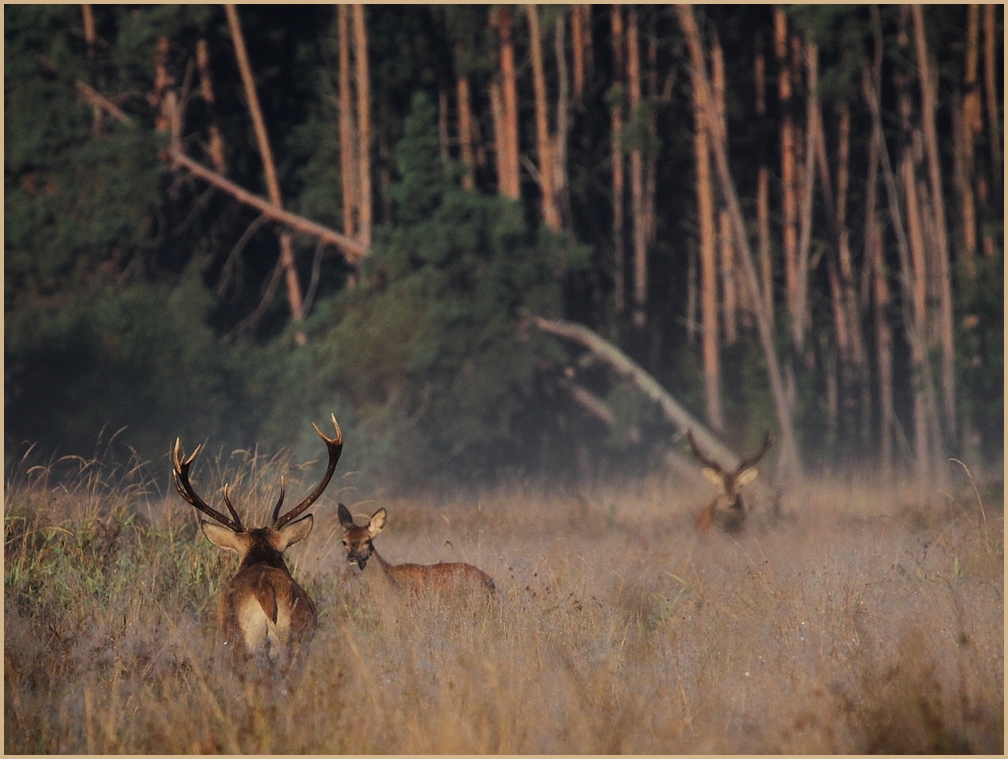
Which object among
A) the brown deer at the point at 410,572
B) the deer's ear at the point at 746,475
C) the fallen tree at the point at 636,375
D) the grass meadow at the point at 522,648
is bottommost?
the grass meadow at the point at 522,648

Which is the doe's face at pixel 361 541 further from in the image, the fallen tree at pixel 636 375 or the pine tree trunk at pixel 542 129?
the pine tree trunk at pixel 542 129

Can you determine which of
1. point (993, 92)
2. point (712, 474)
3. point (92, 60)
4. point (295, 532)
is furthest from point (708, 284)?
point (295, 532)

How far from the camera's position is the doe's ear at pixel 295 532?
23.0 ft

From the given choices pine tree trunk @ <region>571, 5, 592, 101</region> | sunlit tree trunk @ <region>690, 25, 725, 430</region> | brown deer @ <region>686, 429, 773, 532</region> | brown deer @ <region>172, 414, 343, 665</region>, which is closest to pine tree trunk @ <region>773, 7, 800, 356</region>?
sunlit tree trunk @ <region>690, 25, 725, 430</region>

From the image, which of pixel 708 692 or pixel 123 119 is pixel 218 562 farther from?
pixel 123 119

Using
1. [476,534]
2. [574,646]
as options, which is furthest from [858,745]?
[476,534]

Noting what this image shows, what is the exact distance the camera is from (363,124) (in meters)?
24.1

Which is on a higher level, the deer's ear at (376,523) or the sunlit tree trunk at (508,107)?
the sunlit tree trunk at (508,107)

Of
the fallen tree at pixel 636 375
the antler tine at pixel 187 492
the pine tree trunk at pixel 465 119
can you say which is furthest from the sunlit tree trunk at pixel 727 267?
the antler tine at pixel 187 492

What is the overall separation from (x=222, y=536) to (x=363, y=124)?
1788 centimetres

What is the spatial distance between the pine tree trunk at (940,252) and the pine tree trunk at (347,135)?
9.63 meters

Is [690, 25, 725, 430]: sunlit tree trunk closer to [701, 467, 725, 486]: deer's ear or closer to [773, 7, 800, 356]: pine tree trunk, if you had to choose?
[773, 7, 800, 356]: pine tree trunk

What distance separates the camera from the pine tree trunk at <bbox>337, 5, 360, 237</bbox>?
25.6m

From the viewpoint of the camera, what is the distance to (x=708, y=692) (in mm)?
6930
